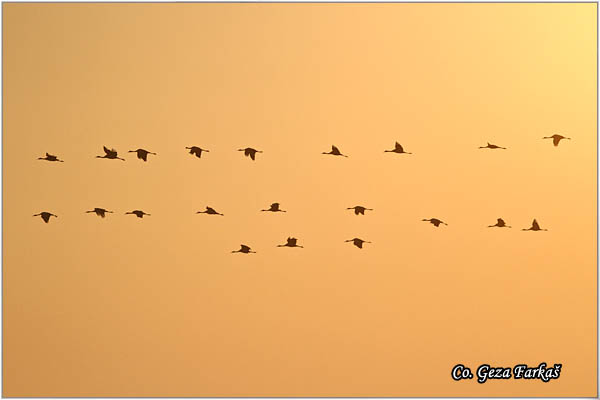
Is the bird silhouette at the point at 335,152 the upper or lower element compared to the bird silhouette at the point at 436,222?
upper

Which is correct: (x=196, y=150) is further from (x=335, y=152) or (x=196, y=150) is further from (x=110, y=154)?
(x=335, y=152)

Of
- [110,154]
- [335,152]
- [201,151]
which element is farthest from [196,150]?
[335,152]

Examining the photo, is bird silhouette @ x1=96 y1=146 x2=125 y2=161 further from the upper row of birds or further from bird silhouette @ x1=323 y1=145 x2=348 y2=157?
bird silhouette @ x1=323 y1=145 x2=348 y2=157

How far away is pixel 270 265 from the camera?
212 centimetres

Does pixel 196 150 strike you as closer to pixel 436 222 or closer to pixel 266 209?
pixel 266 209

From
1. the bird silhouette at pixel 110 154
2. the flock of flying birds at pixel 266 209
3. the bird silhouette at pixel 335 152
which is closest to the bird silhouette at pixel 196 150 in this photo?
the flock of flying birds at pixel 266 209

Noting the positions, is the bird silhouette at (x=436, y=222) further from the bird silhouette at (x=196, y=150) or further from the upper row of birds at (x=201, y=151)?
the bird silhouette at (x=196, y=150)

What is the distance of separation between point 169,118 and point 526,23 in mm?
1274

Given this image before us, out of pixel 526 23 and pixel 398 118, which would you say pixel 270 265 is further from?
pixel 526 23

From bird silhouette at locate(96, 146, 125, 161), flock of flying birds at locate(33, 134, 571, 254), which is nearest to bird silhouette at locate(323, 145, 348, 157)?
flock of flying birds at locate(33, 134, 571, 254)

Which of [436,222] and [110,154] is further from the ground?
[110,154]

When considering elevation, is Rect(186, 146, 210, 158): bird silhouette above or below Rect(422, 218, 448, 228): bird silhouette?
above

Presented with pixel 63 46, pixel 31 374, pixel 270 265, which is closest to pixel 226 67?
pixel 63 46

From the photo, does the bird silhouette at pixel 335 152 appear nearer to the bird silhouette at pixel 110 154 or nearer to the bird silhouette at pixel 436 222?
the bird silhouette at pixel 436 222
